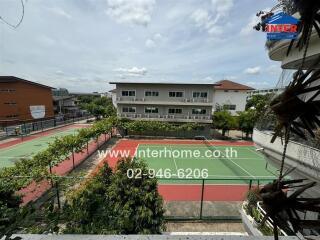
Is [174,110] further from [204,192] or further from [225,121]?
[204,192]

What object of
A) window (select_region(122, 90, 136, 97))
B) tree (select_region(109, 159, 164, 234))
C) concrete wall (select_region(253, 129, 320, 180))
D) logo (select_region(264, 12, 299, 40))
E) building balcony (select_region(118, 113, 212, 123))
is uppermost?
logo (select_region(264, 12, 299, 40))

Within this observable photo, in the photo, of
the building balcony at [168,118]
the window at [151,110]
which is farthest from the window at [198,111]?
the window at [151,110]

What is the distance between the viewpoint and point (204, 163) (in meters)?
18.9

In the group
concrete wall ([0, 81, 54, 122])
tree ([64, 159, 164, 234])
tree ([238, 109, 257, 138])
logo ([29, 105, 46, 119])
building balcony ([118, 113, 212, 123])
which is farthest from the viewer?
logo ([29, 105, 46, 119])

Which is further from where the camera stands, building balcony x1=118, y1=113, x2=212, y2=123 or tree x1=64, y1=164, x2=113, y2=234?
building balcony x1=118, y1=113, x2=212, y2=123

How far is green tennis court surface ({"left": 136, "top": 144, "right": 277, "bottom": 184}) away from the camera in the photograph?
15712 mm

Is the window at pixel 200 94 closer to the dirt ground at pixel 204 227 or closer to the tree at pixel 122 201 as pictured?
the dirt ground at pixel 204 227

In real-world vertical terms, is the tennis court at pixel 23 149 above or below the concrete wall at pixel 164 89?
below

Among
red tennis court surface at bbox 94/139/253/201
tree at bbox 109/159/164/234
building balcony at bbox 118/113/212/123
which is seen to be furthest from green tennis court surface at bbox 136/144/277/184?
tree at bbox 109/159/164/234

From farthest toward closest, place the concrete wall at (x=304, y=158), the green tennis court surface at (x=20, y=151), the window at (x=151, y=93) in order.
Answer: the window at (x=151, y=93) < the green tennis court surface at (x=20, y=151) < the concrete wall at (x=304, y=158)

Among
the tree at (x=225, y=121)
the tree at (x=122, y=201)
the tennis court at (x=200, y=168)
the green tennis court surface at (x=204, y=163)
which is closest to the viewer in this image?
the tree at (x=122, y=201)

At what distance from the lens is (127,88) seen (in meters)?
30.4

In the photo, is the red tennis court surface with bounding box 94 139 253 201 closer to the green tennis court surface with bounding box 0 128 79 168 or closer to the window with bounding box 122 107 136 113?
the green tennis court surface with bounding box 0 128 79 168

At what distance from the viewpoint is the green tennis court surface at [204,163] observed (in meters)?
15.7
